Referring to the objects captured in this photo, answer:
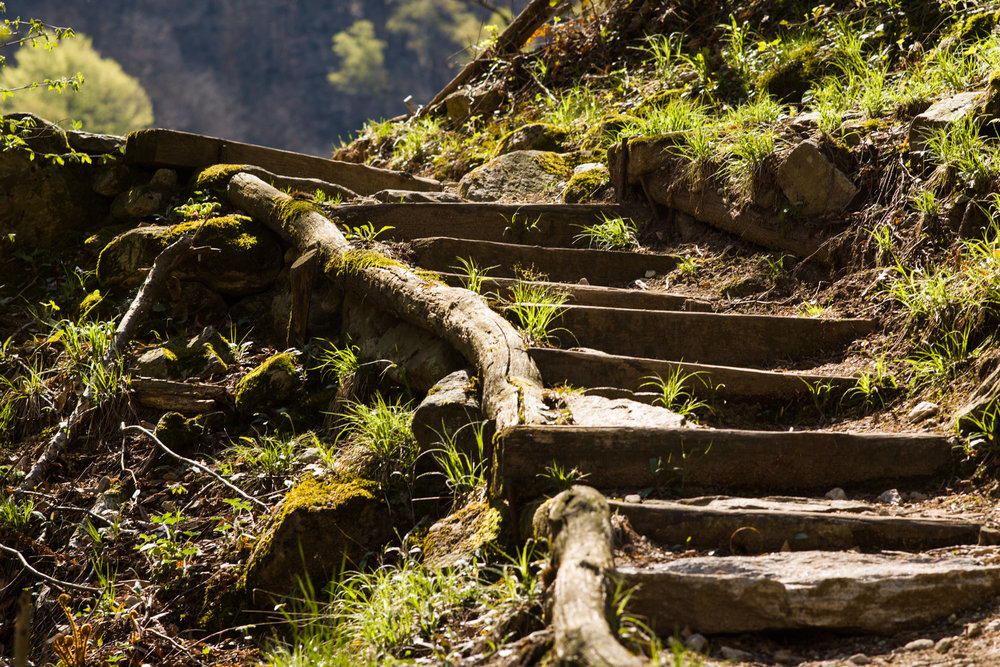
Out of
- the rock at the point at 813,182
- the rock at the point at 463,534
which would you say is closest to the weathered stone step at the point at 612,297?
the rock at the point at 813,182

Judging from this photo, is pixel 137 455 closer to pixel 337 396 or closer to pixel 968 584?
pixel 337 396

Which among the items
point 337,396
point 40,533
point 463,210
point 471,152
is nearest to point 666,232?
point 463,210

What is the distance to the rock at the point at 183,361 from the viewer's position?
160 inches

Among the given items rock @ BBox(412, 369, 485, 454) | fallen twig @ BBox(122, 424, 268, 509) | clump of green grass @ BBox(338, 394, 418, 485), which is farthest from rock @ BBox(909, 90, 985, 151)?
fallen twig @ BBox(122, 424, 268, 509)

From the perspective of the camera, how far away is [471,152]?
24.4 ft

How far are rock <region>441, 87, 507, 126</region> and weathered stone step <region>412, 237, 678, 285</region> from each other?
4255 mm

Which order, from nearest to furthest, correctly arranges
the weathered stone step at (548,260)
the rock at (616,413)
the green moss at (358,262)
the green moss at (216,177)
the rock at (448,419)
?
the rock at (616,413) < the rock at (448,419) < the green moss at (358,262) < the weathered stone step at (548,260) < the green moss at (216,177)

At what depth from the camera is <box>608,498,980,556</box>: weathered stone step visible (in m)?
2.11

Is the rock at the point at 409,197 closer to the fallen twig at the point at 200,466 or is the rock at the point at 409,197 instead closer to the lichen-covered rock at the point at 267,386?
the lichen-covered rock at the point at 267,386

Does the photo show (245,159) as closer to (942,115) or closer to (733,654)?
(942,115)

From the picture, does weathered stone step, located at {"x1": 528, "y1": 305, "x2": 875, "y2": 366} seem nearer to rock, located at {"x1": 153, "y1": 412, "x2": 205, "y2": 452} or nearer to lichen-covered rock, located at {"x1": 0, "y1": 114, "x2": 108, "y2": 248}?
rock, located at {"x1": 153, "y1": 412, "x2": 205, "y2": 452}

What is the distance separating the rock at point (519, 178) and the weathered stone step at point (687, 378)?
3.03 metres

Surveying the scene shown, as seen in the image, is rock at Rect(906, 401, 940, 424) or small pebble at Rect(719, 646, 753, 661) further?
rock at Rect(906, 401, 940, 424)

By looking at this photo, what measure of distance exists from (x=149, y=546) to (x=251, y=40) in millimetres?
35403
